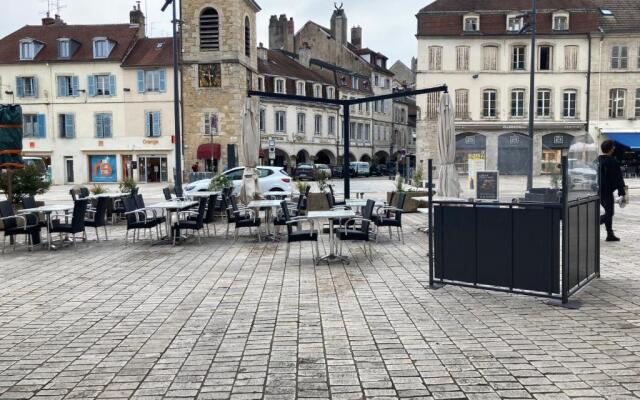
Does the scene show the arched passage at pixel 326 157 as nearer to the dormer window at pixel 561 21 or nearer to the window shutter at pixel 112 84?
the window shutter at pixel 112 84

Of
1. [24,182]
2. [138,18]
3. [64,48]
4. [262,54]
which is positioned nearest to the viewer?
[24,182]

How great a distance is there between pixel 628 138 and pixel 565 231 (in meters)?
40.2

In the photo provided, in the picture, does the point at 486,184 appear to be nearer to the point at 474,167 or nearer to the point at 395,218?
the point at 474,167

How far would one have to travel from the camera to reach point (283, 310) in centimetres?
615

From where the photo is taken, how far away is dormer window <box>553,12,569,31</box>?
135 ft

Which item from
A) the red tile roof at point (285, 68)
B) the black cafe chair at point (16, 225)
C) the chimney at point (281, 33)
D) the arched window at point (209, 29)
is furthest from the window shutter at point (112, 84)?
the black cafe chair at point (16, 225)

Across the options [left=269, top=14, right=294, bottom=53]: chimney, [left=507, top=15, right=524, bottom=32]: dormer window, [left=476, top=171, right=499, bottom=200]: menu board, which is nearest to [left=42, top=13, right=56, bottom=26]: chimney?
[left=269, top=14, right=294, bottom=53]: chimney

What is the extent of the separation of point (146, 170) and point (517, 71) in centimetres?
2746

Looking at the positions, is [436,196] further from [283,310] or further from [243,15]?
[243,15]

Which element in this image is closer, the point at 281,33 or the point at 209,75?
the point at 209,75

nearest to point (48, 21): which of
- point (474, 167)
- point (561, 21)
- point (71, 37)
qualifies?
point (71, 37)

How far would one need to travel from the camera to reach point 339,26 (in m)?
63.2

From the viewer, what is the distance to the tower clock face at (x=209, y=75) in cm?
3984

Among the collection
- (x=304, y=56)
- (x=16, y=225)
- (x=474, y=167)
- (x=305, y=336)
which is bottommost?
(x=305, y=336)
